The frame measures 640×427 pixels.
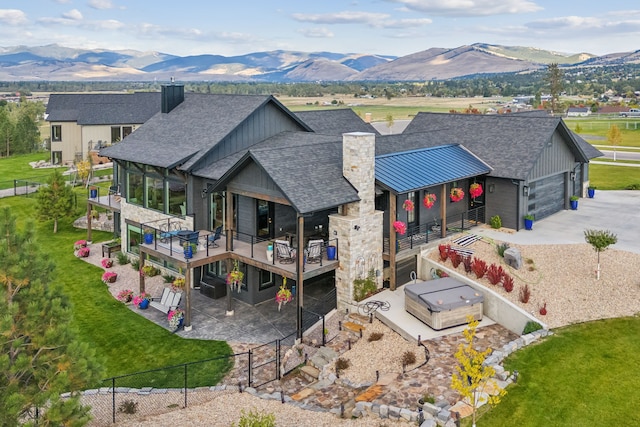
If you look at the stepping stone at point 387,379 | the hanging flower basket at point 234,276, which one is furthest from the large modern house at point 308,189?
the stepping stone at point 387,379

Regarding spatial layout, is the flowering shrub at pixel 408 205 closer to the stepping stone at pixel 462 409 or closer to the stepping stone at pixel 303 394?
the stepping stone at pixel 303 394

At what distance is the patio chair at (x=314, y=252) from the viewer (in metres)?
19.4

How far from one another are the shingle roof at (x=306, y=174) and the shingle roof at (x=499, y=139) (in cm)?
474

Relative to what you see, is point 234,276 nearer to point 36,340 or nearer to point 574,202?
point 36,340

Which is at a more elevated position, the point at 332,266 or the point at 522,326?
the point at 332,266

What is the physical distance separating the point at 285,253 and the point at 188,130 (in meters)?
10.3

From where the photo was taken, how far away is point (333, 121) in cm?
3397

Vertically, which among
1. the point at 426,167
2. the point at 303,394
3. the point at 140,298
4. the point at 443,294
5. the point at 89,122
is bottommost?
the point at 303,394

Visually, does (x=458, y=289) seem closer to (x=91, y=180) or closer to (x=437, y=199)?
(x=437, y=199)

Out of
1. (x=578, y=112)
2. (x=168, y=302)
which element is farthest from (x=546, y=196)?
(x=578, y=112)

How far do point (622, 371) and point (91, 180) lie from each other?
43617 mm

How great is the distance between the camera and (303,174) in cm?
1906

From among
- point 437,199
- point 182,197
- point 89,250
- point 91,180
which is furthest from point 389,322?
point 91,180

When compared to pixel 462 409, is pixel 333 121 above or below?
above
